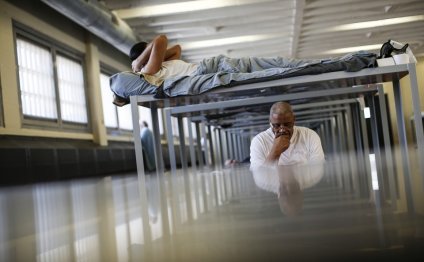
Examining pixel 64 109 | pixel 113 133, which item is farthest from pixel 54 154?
pixel 113 133

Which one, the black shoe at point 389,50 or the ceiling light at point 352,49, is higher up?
the ceiling light at point 352,49

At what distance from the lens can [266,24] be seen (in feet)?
29.5

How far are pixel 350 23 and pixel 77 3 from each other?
5646mm

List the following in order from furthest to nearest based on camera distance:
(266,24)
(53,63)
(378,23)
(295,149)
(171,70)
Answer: (378,23) < (266,24) < (53,63) < (171,70) < (295,149)

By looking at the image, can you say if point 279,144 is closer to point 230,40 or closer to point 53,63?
point 53,63

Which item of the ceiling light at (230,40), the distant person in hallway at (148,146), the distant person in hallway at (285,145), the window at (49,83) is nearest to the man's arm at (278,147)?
the distant person in hallway at (285,145)

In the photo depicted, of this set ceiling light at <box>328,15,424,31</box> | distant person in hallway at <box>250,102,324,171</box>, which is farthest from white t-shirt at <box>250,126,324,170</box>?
ceiling light at <box>328,15,424,31</box>

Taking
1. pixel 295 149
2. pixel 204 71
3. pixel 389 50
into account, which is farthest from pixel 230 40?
pixel 295 149

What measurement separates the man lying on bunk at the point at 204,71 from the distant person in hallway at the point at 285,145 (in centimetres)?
34

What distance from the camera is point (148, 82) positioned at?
3.40 metres

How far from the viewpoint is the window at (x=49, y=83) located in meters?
6.53

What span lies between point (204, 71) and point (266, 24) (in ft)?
19.0

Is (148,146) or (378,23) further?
(378,23)

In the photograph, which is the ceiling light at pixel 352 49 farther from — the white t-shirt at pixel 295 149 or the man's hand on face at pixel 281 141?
the man's hand on face at pixel 281 141
